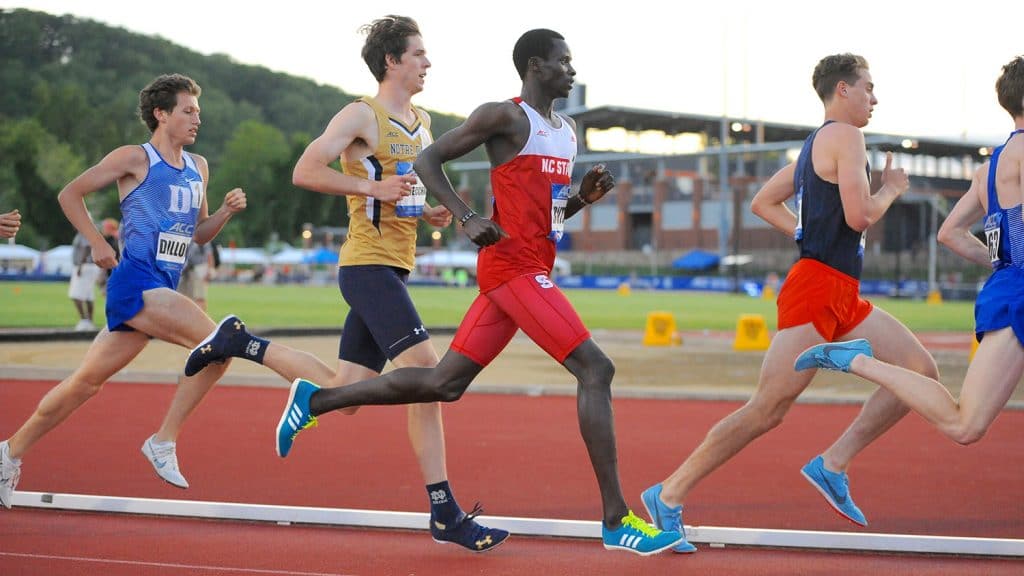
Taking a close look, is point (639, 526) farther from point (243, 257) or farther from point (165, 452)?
A: point (243, 257)

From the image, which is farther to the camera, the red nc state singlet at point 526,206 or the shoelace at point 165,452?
the shoelace at point 165,452

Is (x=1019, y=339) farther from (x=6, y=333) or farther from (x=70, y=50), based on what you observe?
(x=70, y=50)

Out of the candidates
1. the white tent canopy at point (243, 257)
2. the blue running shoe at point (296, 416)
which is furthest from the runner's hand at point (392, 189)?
the white tent canopy at point (243, 257)

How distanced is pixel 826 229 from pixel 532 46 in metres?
1.47

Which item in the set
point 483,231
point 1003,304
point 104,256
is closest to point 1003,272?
point 1003,304

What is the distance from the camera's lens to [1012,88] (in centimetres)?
521

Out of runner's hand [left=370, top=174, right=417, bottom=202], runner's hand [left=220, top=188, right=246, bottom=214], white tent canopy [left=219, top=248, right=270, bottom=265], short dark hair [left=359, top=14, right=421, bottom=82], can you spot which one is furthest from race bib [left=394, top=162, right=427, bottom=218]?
white tent canopy [left=219, top=248, right=270, bottom=265]

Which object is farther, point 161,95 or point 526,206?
point 161,95

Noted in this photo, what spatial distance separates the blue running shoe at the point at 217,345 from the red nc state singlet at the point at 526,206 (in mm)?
1485

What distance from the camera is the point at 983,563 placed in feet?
17.7

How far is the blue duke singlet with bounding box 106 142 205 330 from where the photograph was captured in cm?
645

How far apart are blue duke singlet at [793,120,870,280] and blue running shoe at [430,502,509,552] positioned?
1799 millimetres

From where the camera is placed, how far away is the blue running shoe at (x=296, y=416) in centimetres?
573

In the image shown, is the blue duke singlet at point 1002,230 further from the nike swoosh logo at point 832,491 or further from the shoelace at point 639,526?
the shoelace at point 639,526
